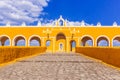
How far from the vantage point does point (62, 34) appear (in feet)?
188

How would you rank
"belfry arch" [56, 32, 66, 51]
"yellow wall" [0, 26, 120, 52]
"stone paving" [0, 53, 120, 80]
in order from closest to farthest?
"stone paving" [0, 53, 120, 80] → "yellow wall" [0, 26, 120, 52] → "belfry arch" [56, 32, 66, 51]

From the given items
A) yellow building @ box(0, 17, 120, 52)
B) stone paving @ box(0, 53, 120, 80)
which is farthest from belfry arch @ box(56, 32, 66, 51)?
stone paving @ box(0, 53, 120, 80)

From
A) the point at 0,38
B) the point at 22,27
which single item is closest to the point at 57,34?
the point at 22,27

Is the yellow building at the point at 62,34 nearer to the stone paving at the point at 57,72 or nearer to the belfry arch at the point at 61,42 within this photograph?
the belfry arch at the point at 61,42

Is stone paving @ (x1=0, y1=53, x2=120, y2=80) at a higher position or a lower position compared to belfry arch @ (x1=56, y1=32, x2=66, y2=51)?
lower

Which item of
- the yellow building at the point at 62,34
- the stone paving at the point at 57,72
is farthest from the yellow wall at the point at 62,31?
the stone paving at the point at 57,72

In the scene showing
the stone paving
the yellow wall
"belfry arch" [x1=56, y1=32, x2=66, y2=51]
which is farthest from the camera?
"belfry arch" [x1=56, y1=32, x2=66, y2=51]

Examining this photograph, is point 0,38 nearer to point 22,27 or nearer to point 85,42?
point 22,27

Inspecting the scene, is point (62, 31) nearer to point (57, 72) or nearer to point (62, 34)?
point (62, 34)

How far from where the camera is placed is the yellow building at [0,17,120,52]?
54000 mm

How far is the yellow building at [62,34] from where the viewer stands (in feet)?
177

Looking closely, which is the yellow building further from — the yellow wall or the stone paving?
the stone paving

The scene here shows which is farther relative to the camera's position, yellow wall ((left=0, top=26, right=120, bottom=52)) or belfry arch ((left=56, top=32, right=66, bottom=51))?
belfry arch ((left=56, top=32, right=66, bottom=51))

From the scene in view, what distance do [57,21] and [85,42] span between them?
9.91 metres
